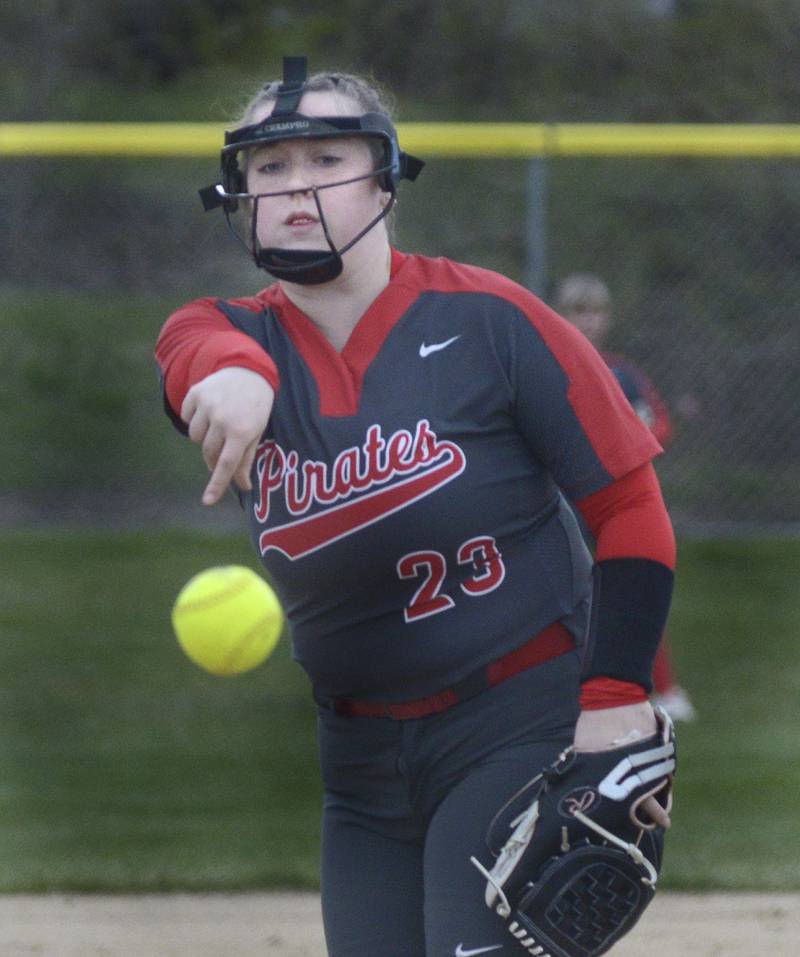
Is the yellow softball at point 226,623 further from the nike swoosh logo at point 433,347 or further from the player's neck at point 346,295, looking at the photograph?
the nike swoosh logo at point 433,347

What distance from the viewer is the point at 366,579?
7.95 feet

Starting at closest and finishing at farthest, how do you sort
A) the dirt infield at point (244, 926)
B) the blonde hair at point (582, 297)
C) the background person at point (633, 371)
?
the dirt infield at point (244, 926) → the background person at point (633, 371) → the blonde hair at point (582, 297)

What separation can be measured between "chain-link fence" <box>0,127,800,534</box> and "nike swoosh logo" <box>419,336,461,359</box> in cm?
546

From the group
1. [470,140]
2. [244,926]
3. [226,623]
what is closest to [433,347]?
[244,926]

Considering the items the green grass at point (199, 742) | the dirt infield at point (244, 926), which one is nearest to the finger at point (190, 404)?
the dirt infield at point (244, 926)

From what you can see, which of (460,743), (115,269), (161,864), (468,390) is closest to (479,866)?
(460,743)

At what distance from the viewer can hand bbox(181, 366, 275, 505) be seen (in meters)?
2.17

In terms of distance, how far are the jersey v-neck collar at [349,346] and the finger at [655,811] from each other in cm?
69

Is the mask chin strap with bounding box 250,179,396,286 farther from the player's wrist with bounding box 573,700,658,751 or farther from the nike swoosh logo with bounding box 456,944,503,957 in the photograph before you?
the nike swoosh logo with bounding box 456,944,503,957

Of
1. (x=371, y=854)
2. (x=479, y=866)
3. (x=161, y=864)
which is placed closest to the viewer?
(x=479, y=866)

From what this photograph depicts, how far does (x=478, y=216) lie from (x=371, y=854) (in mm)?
6141

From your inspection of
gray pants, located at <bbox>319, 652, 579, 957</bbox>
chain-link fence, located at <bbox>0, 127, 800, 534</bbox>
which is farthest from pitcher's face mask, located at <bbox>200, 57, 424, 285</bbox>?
chain-link fence, located at <bbox>0, 127, 800, 534</bbox>

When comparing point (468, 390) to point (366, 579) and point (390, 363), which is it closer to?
point (390, 363)

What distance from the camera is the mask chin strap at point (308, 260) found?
94.6 inches
